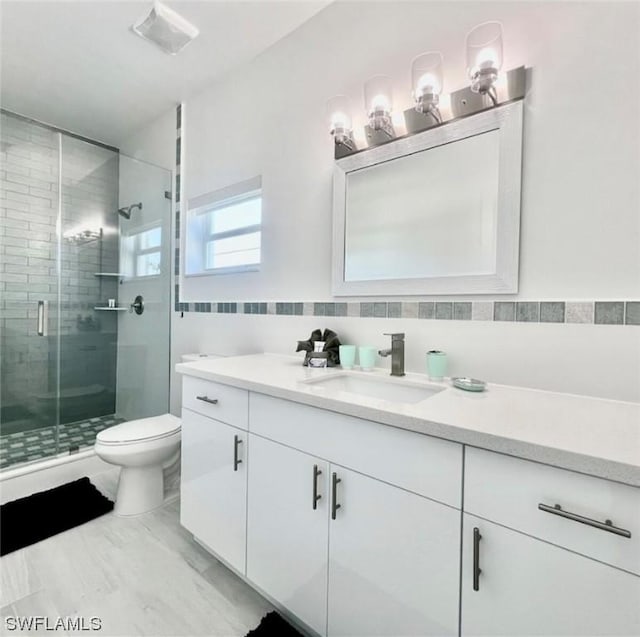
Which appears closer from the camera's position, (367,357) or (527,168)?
(527,168)

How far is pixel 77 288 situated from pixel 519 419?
134 inches

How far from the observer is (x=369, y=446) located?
2.93 ft

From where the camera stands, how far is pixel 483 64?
1119 mm

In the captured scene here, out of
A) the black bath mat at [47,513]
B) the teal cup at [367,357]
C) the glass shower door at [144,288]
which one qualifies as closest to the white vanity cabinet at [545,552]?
the teal cup at [367,357]

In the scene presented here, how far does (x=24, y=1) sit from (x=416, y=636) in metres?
3.05

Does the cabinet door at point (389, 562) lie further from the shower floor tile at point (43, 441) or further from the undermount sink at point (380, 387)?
the shower floor tile at point (43, 441)

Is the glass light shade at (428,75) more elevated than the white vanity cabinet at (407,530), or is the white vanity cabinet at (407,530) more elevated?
the glass light shade at (428,75)

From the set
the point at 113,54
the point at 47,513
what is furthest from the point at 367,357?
the point at 113,54

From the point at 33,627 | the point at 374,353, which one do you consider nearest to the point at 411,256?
the point at 374,353

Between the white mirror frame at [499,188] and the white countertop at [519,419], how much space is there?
367mm

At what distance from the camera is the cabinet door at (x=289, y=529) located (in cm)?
100

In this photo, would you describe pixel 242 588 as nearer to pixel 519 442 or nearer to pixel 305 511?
pixel 305 511

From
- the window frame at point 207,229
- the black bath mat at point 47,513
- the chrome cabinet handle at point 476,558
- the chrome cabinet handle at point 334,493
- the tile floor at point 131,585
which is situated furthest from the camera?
the window frame at point 207,229

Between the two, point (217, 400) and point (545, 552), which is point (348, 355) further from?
point (545, 552)
